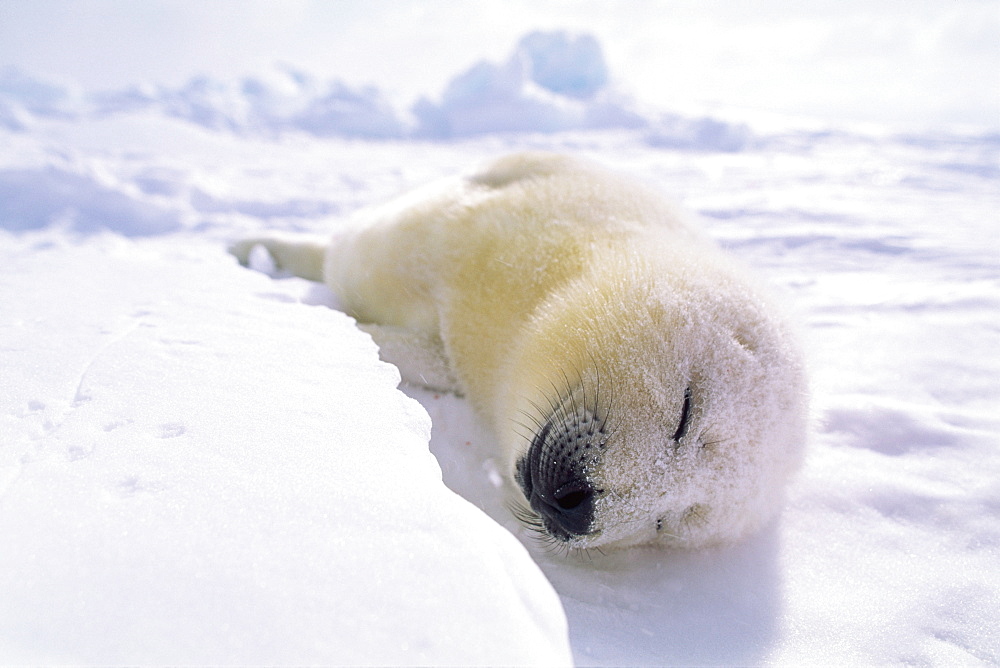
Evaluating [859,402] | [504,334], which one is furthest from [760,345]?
[859,402]

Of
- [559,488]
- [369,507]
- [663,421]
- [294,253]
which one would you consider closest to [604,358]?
[663,421]

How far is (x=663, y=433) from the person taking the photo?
145cm

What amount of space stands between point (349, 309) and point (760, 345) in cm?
178

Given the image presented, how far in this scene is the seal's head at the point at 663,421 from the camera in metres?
1.42

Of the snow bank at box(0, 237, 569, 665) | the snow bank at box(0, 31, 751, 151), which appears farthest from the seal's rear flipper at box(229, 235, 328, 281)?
the snow bank at box(0, 31, 751, 151)

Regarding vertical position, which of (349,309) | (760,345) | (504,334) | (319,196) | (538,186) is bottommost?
(319,196)

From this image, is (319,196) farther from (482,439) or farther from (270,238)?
(482,439)

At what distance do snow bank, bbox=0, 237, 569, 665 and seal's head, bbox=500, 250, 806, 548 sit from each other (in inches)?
16.1

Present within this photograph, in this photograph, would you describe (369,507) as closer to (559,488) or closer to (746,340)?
(559,488)

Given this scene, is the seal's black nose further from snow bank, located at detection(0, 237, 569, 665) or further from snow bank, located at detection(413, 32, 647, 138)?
snow bank, located at detection(413, 32, 647, 138)

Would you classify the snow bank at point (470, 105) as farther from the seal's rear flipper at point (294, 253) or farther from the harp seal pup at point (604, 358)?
the harp seal pup at point (604, 358)

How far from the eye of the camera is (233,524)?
911mm

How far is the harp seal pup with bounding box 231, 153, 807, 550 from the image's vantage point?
4.74ft

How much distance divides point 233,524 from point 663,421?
3.19 feet
